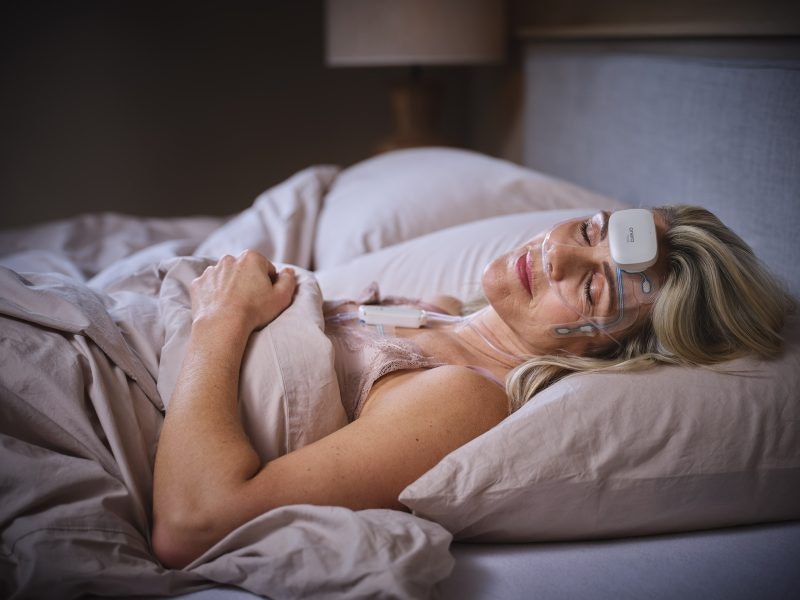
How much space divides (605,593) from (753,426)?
0.28 meters

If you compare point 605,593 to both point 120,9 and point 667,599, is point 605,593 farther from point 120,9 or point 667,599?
point 120,9

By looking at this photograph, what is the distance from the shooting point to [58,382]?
91 cm

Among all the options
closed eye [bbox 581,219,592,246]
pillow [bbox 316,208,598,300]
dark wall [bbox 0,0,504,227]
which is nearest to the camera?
closed eye [bbox 581,219,592,246]

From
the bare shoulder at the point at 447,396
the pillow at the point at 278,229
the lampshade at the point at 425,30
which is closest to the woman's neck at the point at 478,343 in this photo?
the bare shoulder at the point at 447,396

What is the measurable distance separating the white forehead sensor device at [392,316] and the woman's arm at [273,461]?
0.71ft

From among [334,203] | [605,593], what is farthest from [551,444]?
[334,203]

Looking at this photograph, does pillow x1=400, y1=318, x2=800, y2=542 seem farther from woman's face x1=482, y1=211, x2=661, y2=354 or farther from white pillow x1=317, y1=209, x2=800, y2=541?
woman's face x1=482, y1=211, x2=661, y2=354

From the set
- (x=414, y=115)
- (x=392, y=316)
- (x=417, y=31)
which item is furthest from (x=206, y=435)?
(x=414, y=115)

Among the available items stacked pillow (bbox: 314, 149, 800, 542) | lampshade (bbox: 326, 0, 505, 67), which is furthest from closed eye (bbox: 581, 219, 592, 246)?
lampshade (bbox: 326, 0, 505, 67)

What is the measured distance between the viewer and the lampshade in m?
2.34

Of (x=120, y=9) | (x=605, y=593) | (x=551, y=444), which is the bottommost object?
(x=605, y=593)

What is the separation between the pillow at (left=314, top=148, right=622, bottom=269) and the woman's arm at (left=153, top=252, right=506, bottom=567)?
2.44 feet

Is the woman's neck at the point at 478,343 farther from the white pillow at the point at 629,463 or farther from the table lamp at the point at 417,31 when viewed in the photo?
the table lamp at the point at 417,31

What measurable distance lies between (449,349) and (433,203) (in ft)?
2.05
